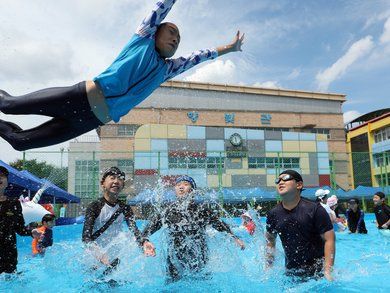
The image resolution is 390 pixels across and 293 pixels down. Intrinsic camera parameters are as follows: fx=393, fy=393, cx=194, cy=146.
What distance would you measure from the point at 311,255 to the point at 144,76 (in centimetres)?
253

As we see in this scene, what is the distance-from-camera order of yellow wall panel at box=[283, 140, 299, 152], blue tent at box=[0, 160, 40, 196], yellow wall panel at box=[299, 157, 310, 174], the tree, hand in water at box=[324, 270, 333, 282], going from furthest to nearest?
yellow wall panel at box=[283, 140, 299, 152]
yellow wall panel at box=[299, 157, 310, 174]
the tree
blue tent at box=[0, 160, 40, 196]
hand in water at box=[324, 270, 333, 282]

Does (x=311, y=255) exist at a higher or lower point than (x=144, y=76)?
lower

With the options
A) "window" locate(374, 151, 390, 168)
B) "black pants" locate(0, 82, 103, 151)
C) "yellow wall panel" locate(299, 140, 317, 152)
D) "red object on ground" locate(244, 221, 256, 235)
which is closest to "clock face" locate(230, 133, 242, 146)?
"yellow wall panel" locate(299, 140, 317, 152)

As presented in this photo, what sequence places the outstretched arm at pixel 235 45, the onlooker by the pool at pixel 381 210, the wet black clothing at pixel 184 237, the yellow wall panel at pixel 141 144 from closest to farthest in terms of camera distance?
1. the wet black clothing at pixel 184 237
2. the outstretched arm at pixel 235 45
3. the onlooker by the pool at pixel 381 210
4. the yellow wall panel at pixel 141 144

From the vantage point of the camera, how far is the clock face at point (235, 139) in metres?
37.2

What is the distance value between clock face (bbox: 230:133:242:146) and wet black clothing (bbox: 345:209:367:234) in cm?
2459

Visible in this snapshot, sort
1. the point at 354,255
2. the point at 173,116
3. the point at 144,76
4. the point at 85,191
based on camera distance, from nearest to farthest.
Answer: the point at 144,76, the point at 354,255, the point at 85,191, the point at 173,116

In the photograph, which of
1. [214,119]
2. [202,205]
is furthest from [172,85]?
[202,205]

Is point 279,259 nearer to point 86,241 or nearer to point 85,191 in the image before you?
point 86,241

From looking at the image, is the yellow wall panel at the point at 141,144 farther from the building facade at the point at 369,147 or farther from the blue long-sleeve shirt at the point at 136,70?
the blue long-sleeve shirt at the point at 136,70

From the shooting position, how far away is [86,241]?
4.50 meters

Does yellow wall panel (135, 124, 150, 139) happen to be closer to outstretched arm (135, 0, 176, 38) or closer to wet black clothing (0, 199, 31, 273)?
wet black clothing (0, 199, 31, 273)

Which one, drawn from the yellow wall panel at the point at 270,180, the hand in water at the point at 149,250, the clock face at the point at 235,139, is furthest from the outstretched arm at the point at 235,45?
the clock face at the point at 235,139

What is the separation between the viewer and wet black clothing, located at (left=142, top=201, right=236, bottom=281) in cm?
475
